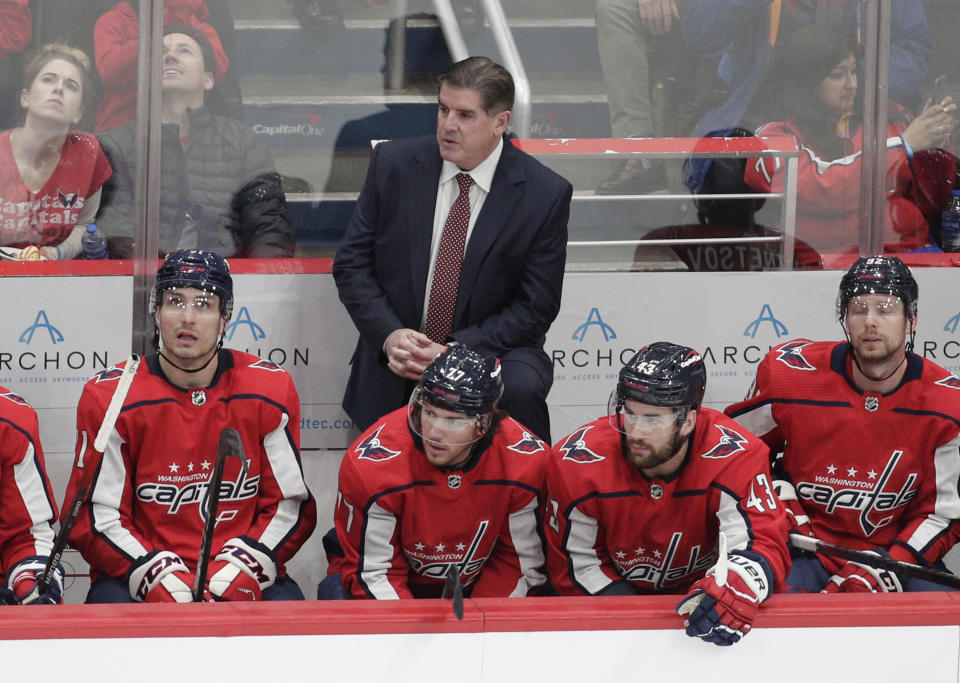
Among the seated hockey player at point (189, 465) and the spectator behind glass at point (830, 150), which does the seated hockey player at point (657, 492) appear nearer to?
the seated hockey player at point (189, 465)

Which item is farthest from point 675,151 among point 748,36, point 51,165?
point 51,165

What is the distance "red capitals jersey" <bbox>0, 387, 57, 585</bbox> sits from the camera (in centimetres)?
302

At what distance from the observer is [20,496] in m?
3.03

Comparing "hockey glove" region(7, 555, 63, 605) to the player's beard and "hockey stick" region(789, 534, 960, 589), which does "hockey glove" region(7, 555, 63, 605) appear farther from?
"hockey stick" region(789, 534, 960, 589)

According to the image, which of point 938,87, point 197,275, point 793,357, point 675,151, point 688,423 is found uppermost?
point 938,87

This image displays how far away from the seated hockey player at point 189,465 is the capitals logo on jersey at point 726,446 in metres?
1.00

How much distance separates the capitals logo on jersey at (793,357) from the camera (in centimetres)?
332

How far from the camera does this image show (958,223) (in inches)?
159

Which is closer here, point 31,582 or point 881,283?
point 31,582

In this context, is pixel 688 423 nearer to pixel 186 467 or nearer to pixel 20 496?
pixel 186 467

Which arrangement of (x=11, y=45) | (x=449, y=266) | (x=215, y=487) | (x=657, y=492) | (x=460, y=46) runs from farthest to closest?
(x=460, y=46)
(x=11, y=45)
(x=449, y=266)
(x=657, y=492)
(x=215, y=487)

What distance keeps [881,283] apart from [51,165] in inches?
91.4

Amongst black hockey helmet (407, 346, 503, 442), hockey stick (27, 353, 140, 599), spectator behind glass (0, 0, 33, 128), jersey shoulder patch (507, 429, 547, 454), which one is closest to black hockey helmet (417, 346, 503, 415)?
black hockey helmet (407, 346, 503, 442)

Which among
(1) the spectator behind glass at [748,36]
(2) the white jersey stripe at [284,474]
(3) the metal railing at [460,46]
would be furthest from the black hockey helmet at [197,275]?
(1) the spectator behind glass at [748,36]
